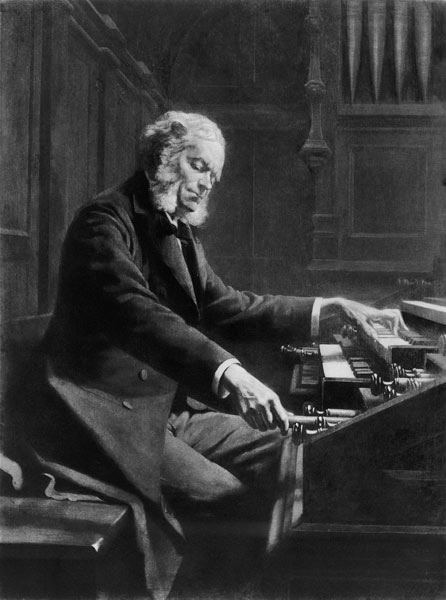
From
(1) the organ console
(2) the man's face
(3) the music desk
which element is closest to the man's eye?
(2) the man's face

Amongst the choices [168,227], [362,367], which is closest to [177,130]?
[168,227]

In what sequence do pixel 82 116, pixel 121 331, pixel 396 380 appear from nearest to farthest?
pixel 396 380 → pixel 121 331 → pixel 82 116

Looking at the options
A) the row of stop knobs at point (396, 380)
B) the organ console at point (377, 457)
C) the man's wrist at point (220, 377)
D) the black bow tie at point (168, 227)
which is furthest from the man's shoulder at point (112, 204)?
the row of stop knobs at point (396, 380)

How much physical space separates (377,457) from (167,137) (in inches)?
51.3

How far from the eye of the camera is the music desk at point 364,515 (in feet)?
5.99

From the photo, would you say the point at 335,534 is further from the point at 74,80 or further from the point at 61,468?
the point at 74,80

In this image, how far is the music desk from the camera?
1826mm

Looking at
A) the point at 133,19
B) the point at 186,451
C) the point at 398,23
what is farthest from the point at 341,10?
the point at 186,451

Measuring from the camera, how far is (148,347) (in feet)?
7.17

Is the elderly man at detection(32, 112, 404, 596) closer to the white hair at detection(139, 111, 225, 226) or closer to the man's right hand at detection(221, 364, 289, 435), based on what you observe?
the white hair at detection(139, 111, 225, 226)

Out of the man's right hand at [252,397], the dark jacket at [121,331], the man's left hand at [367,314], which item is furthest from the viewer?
the man's left hand at [367,314]

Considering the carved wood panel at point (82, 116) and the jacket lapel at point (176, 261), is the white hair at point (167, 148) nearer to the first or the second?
the jacket lapel at point (176, 261)

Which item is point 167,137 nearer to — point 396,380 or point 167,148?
point 167,148

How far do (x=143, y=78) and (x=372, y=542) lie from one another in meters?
1.80
